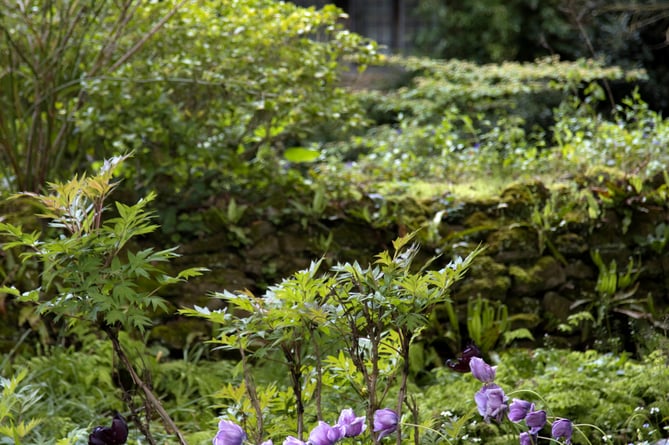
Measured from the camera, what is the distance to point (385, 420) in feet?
6.31

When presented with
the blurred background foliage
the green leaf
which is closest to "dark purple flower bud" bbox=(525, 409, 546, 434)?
the green leaf

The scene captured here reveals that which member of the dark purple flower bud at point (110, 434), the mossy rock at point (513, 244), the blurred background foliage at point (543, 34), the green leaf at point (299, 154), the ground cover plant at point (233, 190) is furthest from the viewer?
the blurred background foliage at point (543, 34)

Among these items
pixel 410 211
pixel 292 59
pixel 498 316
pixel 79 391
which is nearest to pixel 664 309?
pixel 498 316

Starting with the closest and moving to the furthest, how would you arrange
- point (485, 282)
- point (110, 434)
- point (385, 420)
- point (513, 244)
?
point (385, 420) < point (110, 434) < point (485, 282) < point (513, 244)

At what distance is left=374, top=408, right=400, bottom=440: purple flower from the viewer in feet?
6.30

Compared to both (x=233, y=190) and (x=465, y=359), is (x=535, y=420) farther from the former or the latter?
(x=233, y=190)

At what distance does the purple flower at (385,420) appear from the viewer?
6.30 ft

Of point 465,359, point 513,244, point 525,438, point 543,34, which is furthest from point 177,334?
point 543,34

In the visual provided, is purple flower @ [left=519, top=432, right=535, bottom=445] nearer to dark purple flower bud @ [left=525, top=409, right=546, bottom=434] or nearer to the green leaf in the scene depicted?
dark purple flower bud @ [left=525, top=409, right=546, bottom=434]

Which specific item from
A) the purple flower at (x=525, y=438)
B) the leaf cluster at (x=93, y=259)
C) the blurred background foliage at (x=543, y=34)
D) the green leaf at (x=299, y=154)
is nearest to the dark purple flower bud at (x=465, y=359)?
the purple flower at (x=525, y=438)

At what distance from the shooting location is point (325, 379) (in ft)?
7.66

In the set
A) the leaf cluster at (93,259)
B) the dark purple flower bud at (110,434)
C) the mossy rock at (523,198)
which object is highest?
the leaf cluster at (93,259)

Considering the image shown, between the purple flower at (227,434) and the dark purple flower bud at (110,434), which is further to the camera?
the dark purple flower bud at (110,434)

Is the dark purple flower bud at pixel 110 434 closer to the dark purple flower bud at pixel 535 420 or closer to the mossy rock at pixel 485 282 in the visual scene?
the dark purple flower bud at pixel 535 420
